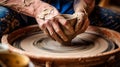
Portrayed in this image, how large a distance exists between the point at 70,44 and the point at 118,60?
279mm

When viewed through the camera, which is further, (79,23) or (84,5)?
(84,5)

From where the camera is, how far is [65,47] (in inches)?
51.1

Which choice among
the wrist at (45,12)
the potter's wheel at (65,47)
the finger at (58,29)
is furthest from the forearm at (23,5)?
the finger at (58,29)

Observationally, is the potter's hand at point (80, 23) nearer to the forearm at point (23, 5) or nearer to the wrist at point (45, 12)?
the wrist at point (45, 12)

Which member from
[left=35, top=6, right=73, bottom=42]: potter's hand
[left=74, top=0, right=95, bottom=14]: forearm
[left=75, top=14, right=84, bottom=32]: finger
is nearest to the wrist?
[left=35, top=6, right=73, bottom=42]: potter's hand

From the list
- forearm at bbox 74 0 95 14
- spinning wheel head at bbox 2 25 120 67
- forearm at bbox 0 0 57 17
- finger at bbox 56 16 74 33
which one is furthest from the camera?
forearm at bbox 74 0 95 14

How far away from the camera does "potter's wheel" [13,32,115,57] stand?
1219 mm

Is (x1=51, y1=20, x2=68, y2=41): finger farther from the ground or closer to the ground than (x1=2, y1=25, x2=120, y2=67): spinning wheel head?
farther from the ground

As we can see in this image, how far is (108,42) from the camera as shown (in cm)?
142

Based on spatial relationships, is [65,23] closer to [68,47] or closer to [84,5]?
[68,47]

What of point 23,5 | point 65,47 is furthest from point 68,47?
point 23,5

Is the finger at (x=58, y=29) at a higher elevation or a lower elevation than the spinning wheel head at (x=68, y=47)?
higher

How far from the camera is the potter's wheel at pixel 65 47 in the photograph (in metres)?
1.22

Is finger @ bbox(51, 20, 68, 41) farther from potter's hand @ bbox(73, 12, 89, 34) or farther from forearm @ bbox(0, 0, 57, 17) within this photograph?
Result: forearm @ bbox(0, 0, 57, 17)
